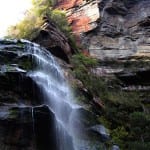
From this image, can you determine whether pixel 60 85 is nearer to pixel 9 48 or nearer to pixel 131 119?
pixel 9 48

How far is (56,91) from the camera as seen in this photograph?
56.7 feet

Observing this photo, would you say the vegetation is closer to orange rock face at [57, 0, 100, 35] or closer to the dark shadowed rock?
the dark shadowed rock

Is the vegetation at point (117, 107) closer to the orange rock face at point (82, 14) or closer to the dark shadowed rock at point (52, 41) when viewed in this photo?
the dark shadowed rock at point (52, 41)

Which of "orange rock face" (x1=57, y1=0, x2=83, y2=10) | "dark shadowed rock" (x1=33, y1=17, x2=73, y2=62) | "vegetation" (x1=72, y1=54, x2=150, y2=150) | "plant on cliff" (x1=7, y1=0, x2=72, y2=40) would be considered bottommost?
"vegetation" (x1=72, y1=54, x2=150, y2=150)

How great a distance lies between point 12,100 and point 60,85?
14.2 feet

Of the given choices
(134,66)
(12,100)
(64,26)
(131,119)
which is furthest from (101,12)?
(12,100)

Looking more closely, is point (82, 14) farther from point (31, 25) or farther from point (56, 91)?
point (56, 91)

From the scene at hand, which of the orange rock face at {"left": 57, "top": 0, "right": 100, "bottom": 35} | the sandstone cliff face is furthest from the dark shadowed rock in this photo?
the orange rock face at {"left": 57, "top": 0, "right": 100, "bottom": 35}

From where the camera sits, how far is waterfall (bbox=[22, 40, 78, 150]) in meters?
14.8

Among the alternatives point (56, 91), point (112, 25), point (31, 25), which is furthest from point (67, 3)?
point (56, 91)

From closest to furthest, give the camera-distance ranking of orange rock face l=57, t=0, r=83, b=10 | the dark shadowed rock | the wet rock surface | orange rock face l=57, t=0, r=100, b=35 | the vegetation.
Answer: the wet rock surface
the vegetation
the dark shadowed rock
orange rock face l=57, t=0, r=100, b=35
orange rock face l=57, t=0, r=83, b=10

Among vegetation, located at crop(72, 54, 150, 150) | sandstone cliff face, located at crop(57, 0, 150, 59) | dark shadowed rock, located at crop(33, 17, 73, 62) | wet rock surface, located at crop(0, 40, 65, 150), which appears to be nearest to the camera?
wet rock surface, located at crop(0, 40, 65, 150)

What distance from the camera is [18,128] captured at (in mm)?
13500

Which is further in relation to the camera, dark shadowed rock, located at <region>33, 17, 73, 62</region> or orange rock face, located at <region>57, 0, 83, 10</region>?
orange rock face, located at <region>57, 0, 83, 10</region>
